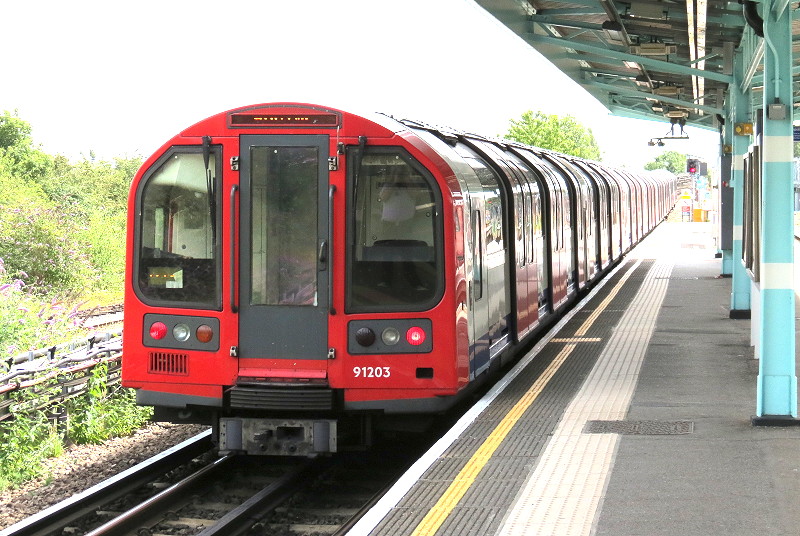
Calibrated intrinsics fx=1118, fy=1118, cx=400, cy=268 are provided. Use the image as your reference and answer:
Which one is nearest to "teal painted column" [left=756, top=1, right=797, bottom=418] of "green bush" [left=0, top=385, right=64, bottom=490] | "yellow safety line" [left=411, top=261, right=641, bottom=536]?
"yellow safety line" [left=411, top=261, right=641, bottom=536]

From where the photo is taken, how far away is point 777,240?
8.72m

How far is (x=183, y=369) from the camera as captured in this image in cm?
824

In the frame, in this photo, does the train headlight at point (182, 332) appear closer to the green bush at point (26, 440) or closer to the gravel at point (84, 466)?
the gravel at point (84, 466)

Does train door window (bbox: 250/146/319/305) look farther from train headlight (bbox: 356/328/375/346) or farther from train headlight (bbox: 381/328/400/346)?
train headlight (bbox: 381/328/400/346)

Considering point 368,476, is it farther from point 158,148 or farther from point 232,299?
point 158,148

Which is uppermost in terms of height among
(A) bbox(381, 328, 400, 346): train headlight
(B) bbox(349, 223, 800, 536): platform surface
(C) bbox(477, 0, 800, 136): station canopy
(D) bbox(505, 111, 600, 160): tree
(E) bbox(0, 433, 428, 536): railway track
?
(D) bbox(505, 111, 600, 160): tree

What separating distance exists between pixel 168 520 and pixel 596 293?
1444 centimetres

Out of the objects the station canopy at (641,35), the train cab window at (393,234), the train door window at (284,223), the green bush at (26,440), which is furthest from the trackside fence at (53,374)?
the station canopy at (641,35)

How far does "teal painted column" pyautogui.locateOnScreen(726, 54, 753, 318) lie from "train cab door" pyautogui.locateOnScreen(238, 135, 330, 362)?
843 cm

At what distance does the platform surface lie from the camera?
609 centimetres

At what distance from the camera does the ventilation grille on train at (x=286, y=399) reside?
7.89 meters

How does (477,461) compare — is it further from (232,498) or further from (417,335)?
(232,498)

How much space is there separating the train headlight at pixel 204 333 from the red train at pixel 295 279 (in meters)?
0.02

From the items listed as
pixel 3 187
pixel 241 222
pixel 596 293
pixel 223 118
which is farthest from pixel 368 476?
pixel 3 187
